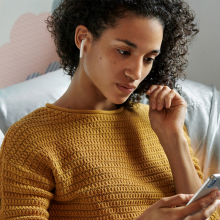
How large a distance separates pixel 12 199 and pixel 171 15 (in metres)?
0.71

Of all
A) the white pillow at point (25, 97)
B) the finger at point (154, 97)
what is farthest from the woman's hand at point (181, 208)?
the white pillow at point (25, 97)

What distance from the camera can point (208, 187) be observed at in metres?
0.70

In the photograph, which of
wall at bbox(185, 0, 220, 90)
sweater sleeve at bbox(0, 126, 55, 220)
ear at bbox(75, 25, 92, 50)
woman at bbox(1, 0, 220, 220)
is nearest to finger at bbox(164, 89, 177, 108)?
woman at bbox(1, 0, 220, 220)

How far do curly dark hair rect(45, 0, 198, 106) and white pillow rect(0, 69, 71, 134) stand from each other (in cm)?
21

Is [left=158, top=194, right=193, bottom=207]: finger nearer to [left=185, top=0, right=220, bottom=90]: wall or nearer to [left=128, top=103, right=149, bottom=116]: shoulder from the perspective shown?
[left=128, top=103, right=149, bottom=116]: shoulder

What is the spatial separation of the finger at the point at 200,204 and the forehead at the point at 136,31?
0.41 metres

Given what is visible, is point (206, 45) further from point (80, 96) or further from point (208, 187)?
point (208, 187)

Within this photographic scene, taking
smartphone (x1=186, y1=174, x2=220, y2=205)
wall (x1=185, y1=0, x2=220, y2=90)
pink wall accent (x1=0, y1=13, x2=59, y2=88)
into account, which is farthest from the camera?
wall (x1=185, y1=0, x2=220, y2=90)

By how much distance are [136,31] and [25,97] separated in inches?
24.3

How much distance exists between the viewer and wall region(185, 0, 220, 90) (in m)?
1.68

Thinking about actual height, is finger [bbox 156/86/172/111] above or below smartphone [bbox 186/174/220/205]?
above

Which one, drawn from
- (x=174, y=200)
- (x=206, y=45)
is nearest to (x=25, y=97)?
(x=174, y=200)

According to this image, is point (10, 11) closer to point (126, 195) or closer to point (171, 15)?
point (171, 15)

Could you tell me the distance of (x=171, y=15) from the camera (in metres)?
0.95
